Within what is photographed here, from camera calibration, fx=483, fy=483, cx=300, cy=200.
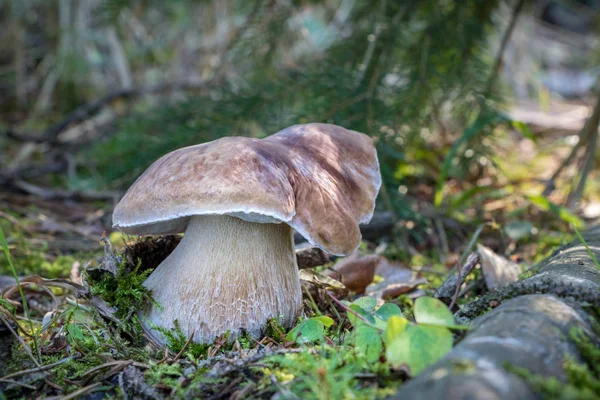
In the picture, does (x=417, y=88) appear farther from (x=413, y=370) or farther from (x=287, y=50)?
(x=413, y=370)

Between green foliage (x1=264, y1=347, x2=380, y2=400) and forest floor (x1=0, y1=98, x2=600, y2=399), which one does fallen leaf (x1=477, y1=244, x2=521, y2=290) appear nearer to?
forest floor (x1=0, y1=98, x2=600, y2=399)

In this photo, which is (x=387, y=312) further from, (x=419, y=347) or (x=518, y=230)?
(x=518, y=230)

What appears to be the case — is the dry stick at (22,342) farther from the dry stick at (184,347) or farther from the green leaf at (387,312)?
the green leaf at (387,312)

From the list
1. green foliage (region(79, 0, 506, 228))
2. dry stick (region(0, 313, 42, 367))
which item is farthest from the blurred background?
dry stick (region(0, 313, 42, 367))

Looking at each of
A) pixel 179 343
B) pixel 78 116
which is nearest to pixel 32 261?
pixel 179 343

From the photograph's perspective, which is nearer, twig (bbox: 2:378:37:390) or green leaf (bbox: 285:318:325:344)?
twig (bbox: 2:378:37:390)

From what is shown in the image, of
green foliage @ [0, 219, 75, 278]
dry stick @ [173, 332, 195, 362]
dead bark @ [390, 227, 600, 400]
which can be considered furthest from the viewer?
green foliage @ [0, 219, 75, 278]
